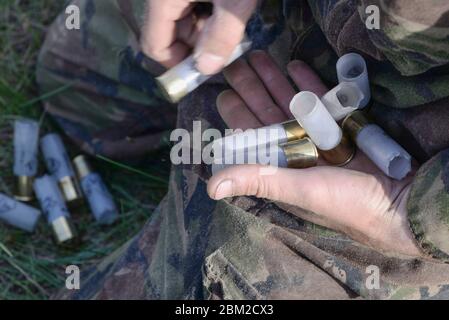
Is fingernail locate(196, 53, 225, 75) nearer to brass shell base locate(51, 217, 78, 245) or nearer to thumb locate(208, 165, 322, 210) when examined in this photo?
thumb locate(208, 165, 322, 210)

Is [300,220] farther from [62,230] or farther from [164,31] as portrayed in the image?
[62,230]

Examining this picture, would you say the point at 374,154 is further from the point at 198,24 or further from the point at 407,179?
the point at 198,24

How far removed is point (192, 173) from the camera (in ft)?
6.57

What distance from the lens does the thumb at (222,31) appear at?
1.79 metres

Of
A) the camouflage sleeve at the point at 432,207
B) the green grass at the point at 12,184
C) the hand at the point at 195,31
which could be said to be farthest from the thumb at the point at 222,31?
the green grass at the point at 12,184

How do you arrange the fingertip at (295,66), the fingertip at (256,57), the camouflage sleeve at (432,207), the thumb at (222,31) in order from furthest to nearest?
the fingertip at (256,57)
the fingertip at (295,66)
the thumb at (222,31)
the camouflage sleeve at (432,207)

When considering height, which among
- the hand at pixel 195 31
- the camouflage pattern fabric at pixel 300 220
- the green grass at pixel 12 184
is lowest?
the green grass at pixel 12 184

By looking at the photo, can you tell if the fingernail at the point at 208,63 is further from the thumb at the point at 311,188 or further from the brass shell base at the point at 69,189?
the brass shell base at the point at 69,189

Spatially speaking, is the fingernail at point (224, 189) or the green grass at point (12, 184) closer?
the fingernail at point (224, 189)

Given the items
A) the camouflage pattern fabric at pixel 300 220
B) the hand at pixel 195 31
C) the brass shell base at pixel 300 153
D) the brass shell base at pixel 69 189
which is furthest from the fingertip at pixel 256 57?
the brass shell base at pixel 69 189

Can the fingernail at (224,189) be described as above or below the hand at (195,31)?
below

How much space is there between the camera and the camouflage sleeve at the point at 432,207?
1.57 metres

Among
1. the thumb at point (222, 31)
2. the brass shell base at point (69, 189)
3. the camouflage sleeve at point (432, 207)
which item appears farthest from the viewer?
the brass shell base at point (69, 189)

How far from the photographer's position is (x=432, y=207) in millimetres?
1582
